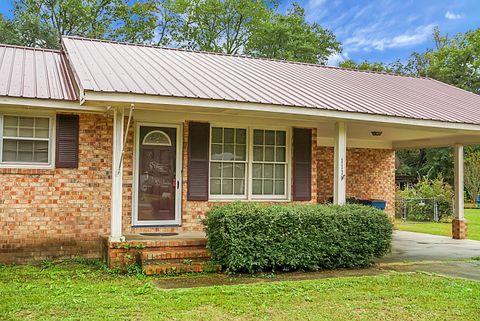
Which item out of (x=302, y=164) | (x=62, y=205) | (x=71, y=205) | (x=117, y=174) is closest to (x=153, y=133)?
(x=117, y=174)

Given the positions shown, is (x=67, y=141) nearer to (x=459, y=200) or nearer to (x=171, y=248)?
(x=171, y=248)

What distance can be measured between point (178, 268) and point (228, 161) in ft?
10.8

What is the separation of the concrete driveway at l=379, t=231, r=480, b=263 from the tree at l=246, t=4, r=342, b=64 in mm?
20424

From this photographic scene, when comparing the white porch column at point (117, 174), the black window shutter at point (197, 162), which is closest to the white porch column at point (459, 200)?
the black window shutter at point (197, 162)

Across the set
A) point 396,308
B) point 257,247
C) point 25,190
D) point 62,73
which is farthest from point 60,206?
point 396,308

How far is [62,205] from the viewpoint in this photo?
889 cm

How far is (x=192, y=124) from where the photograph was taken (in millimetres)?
10031

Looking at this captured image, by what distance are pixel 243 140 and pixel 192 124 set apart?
1.26 metres

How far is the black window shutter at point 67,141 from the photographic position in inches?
350

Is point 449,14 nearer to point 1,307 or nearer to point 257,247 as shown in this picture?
point 257,247

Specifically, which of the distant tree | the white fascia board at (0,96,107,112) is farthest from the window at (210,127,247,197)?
the distant tree

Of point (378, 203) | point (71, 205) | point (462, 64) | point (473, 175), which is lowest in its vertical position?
point (378, 203)

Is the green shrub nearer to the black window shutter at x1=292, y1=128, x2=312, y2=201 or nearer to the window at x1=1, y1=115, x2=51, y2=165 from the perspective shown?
the black window shutter at x1=292, y1=128, x2=312, y2=201

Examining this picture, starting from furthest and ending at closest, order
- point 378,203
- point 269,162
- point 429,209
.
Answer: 1. point 429,209
2. point 378,203
3. point 269,162
